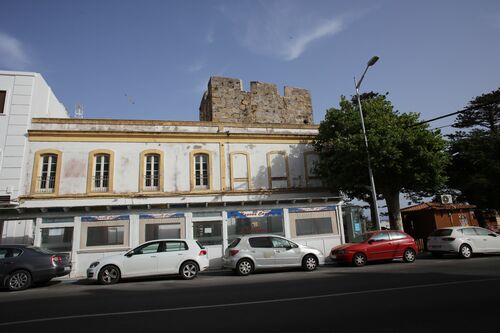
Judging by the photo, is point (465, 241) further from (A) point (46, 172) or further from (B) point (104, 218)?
(A) point (46, 172)

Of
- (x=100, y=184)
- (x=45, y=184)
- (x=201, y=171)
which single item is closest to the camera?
(x=45, y=184)

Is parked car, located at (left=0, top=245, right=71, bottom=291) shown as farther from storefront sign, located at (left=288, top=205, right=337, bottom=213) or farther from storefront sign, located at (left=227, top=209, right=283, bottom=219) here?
storefront sign, located at (left=288, top=205, right=337, bottom=213)

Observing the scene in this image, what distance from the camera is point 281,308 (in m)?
6.44

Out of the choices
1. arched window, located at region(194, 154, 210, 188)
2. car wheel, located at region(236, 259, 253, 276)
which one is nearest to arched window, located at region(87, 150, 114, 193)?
arched window, located at region(194, 154, 210, 188)

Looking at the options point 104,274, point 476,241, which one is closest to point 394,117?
point 476,241

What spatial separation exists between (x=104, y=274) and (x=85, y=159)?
917 centimetres

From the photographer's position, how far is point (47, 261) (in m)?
11.8

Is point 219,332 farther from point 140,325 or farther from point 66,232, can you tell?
point 66,232

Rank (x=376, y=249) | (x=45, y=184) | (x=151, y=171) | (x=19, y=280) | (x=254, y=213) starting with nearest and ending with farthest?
(x=19, y=280), (x=376, y=249), (x=254, y=213), (x=45, y=184), (x=151, y=171)

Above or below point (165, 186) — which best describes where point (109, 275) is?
below

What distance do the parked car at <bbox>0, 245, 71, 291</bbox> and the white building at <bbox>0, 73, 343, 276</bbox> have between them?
298 cm

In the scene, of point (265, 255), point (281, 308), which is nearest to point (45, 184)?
point (265, 255)

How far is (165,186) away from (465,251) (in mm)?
16329

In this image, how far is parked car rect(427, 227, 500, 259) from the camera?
50.8ft
